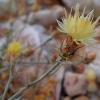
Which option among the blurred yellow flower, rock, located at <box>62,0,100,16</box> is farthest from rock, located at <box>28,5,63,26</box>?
the blurred yellow flower

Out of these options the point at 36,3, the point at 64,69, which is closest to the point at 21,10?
the point at 36,3

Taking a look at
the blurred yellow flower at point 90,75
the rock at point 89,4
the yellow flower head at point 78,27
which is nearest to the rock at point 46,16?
the rock at point 89,4

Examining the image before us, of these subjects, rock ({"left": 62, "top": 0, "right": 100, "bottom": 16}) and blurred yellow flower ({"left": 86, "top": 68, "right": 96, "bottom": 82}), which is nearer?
blurred yellow flower ({"left": 86, "top": 68, "right": 96, "bottom": 82})

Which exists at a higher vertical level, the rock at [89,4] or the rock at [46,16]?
the rock at [89,4]

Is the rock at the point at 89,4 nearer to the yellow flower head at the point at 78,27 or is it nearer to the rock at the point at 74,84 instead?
the rock at the point at 74,84

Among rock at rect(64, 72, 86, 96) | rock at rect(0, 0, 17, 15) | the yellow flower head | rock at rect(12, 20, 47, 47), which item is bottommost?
rock at rect(64, 72, 86, 96)

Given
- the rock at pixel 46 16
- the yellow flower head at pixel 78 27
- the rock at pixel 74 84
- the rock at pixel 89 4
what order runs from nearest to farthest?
the yellow flower head at pixel 78 27, the rock at pixel 74 84, the rock at pixel 89 4, the rock at pixel 46 16

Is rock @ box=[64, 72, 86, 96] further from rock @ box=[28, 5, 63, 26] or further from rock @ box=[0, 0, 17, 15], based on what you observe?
rock @ box=[0, 0, 17, 15]
